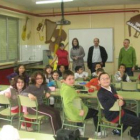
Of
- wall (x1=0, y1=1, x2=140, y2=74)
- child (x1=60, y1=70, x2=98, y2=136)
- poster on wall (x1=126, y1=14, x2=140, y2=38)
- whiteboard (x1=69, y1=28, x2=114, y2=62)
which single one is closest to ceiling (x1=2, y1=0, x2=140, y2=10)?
wall (x1=0, y1=1, x2=140, y2=74)

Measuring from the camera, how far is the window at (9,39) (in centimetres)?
807

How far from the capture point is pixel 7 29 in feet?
27.3

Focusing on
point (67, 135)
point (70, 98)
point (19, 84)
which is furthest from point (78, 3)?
point (67, 135)

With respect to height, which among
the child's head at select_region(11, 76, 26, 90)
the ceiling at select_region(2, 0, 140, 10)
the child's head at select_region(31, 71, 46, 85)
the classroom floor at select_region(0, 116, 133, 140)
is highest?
the ceiling at select_region(2, 0, 140, 10)

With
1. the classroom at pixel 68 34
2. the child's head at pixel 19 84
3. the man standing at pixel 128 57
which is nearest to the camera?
the child's head at pixel 19 84

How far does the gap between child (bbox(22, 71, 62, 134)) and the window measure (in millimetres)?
4194

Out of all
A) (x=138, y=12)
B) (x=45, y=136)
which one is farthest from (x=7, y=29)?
(x=45, y=136)

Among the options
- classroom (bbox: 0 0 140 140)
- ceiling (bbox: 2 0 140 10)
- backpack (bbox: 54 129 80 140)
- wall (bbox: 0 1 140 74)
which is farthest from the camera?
wall (bbox: 0 1 140 74)

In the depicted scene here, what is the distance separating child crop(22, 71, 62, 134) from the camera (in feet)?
13.0

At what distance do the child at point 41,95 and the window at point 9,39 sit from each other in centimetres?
419

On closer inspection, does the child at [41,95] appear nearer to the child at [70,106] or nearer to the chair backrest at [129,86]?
the child at [70,106]

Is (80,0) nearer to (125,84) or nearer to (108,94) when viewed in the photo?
(125,84)

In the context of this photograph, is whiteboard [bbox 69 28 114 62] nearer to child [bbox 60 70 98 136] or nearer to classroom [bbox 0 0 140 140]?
classroom [bbox 0 0 140 140]

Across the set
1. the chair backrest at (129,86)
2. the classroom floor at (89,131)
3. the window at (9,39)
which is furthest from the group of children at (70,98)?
the window at (9,39)
